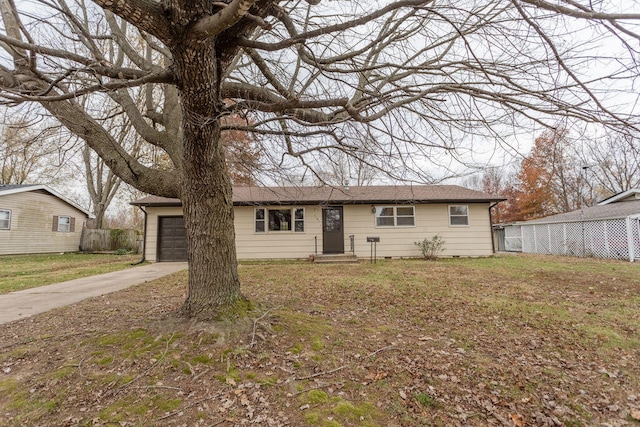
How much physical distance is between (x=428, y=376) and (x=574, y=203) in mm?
29576

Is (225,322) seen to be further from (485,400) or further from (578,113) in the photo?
(578,113)

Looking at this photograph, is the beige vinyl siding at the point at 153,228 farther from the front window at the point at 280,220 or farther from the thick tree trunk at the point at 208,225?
the thick tree trunk at the point at 208,225

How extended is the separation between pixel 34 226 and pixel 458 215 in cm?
2180

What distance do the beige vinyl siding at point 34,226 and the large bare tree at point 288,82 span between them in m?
16.2

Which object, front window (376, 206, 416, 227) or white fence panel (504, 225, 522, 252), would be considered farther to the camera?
white fence panel (504, 225, 522, 252)

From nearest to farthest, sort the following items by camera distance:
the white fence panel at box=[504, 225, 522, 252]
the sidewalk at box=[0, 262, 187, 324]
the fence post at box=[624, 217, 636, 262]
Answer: the sidewalk at box=[0, 262, 187, 324], the fence post at box=[624, 217, 636, 262], the white fence panel at box=[504, 225, 522, 252]

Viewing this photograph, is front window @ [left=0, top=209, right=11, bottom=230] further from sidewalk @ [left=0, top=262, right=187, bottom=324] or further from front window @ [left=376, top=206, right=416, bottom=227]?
front window @ [left=376, top=206, right=416, bottom=227]

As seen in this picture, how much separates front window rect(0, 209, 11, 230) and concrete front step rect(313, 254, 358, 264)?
52.1 ft

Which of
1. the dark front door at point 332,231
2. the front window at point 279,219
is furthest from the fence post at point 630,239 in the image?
the front window at point 279,219

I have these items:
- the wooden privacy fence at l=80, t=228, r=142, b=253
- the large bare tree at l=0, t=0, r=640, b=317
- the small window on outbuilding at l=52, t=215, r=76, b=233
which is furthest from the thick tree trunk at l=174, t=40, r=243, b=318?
the small window on outbuilding at l=52, t=215, r=76, b=233

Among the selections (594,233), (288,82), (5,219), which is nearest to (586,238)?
(594,233)

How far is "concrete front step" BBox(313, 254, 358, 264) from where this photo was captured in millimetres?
11466

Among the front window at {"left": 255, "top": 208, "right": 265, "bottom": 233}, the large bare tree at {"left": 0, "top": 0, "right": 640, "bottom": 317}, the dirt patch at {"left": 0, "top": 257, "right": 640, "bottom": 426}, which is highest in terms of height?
the large bare tree at {"left": 0, "top": 0, "right": 640, "bottom": 317}

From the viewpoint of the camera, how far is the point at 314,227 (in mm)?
12734
